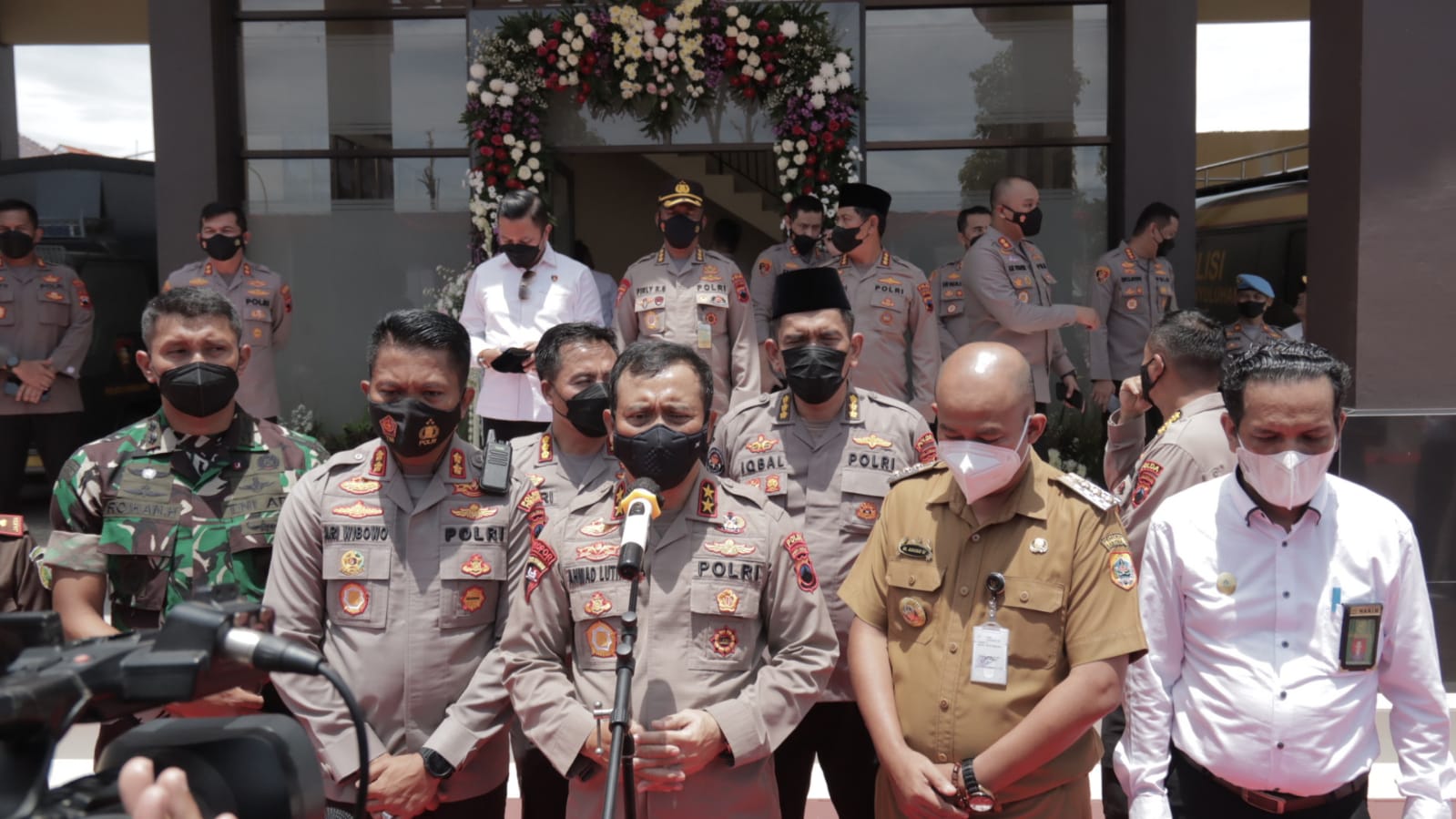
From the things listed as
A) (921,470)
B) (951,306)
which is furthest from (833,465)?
(951,306)

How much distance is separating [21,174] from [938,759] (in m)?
10.5

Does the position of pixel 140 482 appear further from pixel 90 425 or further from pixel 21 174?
pixel 21 174

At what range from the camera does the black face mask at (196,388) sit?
2.87 m

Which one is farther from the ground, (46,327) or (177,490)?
(46,327)

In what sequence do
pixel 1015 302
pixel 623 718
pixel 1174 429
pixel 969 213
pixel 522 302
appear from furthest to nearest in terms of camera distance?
pixel 969 213
pixel 1015 302
pixel 522 302
pixel 1174 429
pixel 623 718

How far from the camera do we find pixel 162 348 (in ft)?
9.55

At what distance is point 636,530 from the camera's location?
6.65 feet

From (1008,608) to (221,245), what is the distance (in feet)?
19.7

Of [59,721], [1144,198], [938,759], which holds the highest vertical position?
[1144,198]

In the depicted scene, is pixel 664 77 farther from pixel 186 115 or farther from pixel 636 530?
pixel 636 530

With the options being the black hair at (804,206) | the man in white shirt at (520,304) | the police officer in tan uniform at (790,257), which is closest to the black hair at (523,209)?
the man in white shirt at (520,304)

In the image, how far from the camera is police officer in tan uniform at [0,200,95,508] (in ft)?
22.3

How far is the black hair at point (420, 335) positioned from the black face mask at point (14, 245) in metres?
5.32

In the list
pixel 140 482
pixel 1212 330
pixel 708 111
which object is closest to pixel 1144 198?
pixel 708 111
